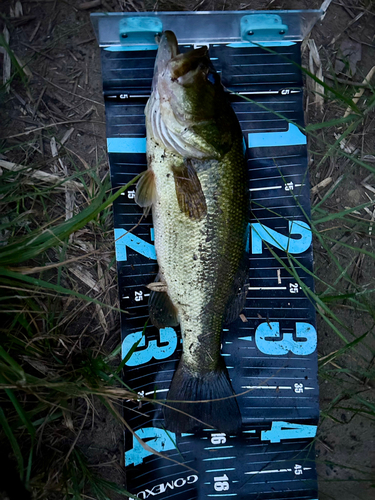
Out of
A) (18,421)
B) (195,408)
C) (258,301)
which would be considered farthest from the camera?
(258,301)

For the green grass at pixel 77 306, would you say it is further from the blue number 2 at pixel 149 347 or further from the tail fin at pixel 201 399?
the tail fin at pixel 201 399

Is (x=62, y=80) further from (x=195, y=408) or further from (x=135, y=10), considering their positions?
(x=195, y=408)

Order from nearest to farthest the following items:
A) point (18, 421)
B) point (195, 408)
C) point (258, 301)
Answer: point (18, 421) → point (195, 408) → point (258, 301)

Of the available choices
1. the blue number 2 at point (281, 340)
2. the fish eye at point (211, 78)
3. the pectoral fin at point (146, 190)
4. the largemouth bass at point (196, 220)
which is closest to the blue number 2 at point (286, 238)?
the largemouth bass at point (196, 220)

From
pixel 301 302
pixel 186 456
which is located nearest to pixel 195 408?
pixel 186 456

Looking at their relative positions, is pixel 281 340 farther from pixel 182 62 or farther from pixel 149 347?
pixel 182 62

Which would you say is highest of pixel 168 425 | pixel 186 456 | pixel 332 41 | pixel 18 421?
pixel 332 41

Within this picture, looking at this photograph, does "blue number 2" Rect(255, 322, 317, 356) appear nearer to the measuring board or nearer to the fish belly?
the measuring board

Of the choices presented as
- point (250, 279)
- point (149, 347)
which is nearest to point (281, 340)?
point (250, 279)

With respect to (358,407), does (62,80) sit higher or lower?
higher
